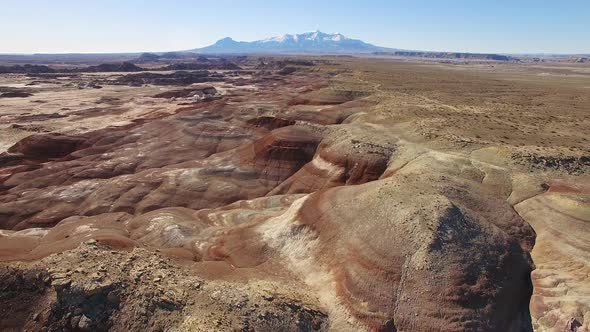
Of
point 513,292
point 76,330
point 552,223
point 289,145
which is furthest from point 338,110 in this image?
point 76,330

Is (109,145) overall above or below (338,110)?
below

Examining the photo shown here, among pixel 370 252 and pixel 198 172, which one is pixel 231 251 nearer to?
pixel 370 252

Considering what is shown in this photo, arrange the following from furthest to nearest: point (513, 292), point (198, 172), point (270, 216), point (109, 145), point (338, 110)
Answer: point (338, 110) < point (109, 145) < point (198, 172) < point (270, 216) < point (513, 292)

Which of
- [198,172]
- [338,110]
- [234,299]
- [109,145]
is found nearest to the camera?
[234,299]

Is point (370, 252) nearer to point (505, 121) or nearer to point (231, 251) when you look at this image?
point (231, 251)

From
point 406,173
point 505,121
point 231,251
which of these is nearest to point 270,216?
point 231,251

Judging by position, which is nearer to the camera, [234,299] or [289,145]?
[234,299]
